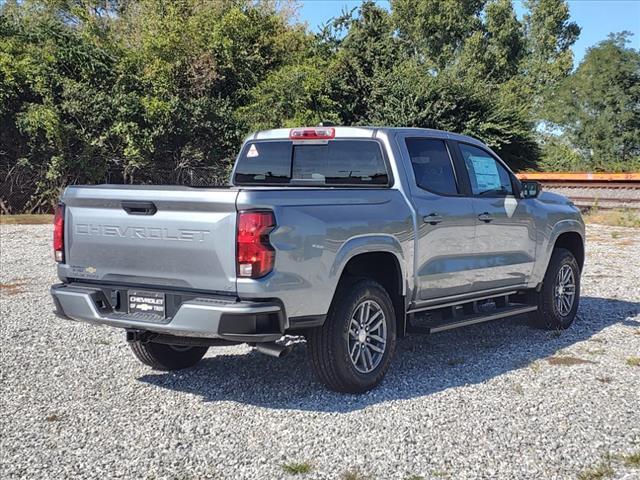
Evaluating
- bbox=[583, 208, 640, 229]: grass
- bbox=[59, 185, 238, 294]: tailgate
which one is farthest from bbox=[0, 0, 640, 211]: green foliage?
bbox=[59, 185, 238, 294]: tailgate

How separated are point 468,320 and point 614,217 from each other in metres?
17.2

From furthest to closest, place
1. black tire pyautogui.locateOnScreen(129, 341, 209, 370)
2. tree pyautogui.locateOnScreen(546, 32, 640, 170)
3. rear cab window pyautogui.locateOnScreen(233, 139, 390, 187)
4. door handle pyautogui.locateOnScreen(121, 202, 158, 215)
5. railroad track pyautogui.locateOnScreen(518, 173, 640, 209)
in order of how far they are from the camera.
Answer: tree pyautogui.locateOnScreen(546, 32, 640, 170), railroad track pyautogui.locateOnScreen(518, 173, 640, 209), rear cab window pyautogui.locateOnScreen(233, 139, 390, 187), black tire pyautogui.locateOnScreen(129, 341, 209, 370), door handle pyautogui.locateOnScreen(121, 202, 158, 215)

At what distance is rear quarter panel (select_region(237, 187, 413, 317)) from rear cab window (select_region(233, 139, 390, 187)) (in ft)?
1.80

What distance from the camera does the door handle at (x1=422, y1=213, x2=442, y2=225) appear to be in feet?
19.9

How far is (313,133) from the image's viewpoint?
6508 millimetres

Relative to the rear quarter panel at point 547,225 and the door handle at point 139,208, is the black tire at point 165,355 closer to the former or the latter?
the door handle at point 139,208

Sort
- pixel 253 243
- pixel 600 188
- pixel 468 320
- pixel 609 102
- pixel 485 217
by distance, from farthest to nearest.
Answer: pixel 609 102 < pixel 600 188 < pixel 485 217 < pixel 468 320 < pixel 253 243

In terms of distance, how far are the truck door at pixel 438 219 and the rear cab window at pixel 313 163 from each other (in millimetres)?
298

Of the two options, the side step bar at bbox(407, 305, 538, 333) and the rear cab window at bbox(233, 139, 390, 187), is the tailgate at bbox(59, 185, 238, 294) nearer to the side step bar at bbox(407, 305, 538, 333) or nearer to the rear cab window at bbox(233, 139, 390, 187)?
the rear cab window at bbox(233, 139, 390, 187)

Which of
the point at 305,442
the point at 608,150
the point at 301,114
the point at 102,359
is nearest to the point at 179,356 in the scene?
the point at 102,359

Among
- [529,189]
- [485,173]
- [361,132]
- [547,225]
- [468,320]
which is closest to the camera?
[361,132]

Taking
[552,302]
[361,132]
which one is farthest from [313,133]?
[552,302]

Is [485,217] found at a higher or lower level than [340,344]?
higher

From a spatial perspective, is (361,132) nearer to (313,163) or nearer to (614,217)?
(313,163)
